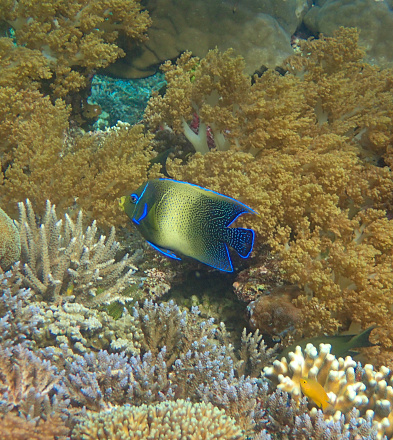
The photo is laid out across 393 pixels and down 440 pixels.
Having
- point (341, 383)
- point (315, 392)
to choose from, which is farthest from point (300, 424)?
point (341, 383)

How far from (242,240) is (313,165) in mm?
1760

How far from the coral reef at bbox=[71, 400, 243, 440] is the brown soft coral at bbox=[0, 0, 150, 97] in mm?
4131

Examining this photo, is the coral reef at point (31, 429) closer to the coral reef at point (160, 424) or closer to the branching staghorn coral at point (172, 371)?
the coral reef at point (160, 424)

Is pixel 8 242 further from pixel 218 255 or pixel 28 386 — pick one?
pixel 218 255

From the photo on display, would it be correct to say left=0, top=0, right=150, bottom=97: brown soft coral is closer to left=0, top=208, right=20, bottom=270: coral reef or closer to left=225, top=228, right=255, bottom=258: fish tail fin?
left=0, top=208, right=20, bottom=270: coral reef

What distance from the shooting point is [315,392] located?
7.47ft

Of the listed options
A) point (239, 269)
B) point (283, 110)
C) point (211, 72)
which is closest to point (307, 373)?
point (239, 269)

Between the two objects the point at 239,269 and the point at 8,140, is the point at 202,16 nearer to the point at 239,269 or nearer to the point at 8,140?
the point at 8,140

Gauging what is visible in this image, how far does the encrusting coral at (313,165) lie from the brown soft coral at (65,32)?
1389 millimetres

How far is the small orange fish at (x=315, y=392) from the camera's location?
2271mm

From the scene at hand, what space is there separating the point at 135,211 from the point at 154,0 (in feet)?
18.2

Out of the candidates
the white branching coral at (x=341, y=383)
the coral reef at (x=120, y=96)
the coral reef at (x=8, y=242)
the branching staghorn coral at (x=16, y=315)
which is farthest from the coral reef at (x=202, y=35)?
the white branching coral at (x=341, y=383)

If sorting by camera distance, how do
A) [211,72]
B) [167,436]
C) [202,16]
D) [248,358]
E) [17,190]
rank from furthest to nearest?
[202,16] → [211,72] → [17,190] → [248,358] → [167,436]

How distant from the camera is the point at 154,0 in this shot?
5.95 m
